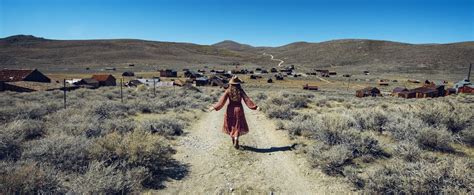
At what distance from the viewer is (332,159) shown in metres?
6.18

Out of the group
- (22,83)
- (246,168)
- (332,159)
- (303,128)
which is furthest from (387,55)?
(246,168)

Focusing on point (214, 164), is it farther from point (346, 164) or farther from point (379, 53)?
point (379, 53)

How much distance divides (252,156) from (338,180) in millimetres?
2302

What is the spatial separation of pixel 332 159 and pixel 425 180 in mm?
1857

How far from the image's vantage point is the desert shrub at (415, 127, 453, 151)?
732 centimetres

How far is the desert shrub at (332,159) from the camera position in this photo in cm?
611

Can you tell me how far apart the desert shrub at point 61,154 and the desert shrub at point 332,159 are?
16.3 ft

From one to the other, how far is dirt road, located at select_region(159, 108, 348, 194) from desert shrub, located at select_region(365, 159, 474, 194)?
0.70m

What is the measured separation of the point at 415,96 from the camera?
3102cm

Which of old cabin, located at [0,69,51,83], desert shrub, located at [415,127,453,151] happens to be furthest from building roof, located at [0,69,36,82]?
desert shrub, located at [415,127,453,151]

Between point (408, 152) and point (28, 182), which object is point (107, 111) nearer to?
point (28, 182)

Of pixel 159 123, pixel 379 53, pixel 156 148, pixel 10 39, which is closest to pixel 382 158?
pixel 156 148

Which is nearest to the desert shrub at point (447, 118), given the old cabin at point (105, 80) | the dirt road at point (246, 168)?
the dirt road at point (246, 168)

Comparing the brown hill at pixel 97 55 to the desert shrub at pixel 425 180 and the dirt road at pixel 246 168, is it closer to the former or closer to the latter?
the dirt road at pixel 246 168
